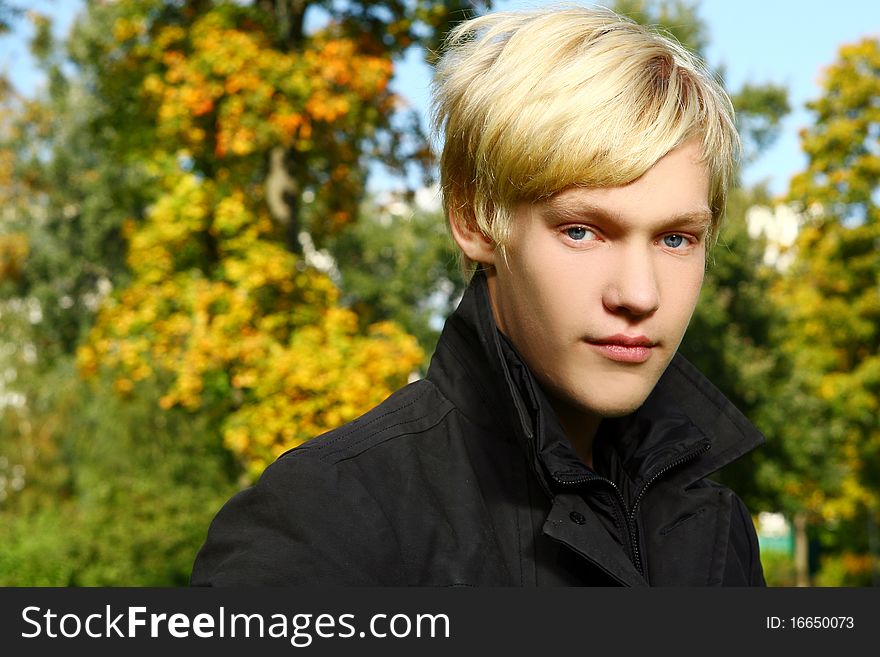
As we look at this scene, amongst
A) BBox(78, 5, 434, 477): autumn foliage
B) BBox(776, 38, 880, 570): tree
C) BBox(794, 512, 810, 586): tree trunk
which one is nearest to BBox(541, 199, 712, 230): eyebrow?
BBox(78, 5, 434, 477): autumn foliage

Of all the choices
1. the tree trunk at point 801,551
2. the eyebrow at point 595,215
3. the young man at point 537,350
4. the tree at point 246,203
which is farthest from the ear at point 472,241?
the tree trunk at point 801,551

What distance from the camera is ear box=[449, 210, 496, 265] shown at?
1.79 meters

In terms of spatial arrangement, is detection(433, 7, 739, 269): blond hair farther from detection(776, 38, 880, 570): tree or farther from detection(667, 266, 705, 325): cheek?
detection(776, 38, 880, 570): tree

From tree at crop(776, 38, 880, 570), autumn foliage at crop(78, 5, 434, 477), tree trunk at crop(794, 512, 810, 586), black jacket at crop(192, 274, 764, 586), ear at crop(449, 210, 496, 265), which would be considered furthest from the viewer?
tree trunk at crop(794, 512, 810, 586)

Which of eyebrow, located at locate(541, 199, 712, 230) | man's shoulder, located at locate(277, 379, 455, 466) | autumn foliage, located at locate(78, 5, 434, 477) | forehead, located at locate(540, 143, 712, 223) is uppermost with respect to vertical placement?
forehead, located at locate(540, 143, 712, 223)

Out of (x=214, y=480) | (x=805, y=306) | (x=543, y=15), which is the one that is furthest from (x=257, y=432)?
(x=805, y=306)

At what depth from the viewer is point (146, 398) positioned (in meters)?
19.9

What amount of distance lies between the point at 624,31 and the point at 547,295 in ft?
1.61

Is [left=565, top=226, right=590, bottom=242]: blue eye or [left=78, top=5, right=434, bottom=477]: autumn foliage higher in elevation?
[left=565, top=226, right=590, bottom=242]: blue eye

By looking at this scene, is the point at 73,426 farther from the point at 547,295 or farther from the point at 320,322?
the point at 547,295

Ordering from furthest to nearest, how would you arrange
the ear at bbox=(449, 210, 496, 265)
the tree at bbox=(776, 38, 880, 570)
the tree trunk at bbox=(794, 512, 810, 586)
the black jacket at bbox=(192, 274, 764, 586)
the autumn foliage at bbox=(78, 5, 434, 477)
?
the tree trunk at bbox=(794, 512, 810, 586), the tree at bbox=(776, 38, 880, 570), the autumn foliage at bbox=(78, 5, 434, 477), the ear at bbox=(449, 210, 496, 265), the black jacket at bbox=(192, 274, 764, 586)

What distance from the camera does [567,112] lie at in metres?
1.65

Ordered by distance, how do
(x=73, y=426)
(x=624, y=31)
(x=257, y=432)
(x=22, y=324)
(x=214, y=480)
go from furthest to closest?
(x=22, y=324)
(x=73, y=426)
(x=214, y=480)
(x=257, y=432)
(x=624, y=31)

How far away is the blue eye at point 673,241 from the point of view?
165 centimetres
